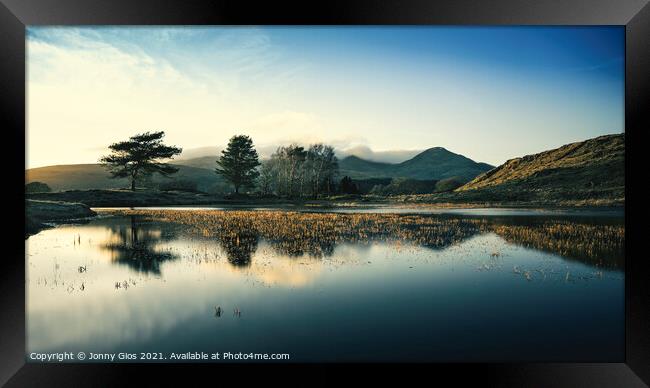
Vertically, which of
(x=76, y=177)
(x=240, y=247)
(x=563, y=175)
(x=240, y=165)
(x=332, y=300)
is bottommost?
(x=332, y=300)

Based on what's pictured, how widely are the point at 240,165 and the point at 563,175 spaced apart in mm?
26165

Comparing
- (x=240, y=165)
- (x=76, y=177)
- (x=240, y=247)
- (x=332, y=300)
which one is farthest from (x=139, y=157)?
(x=332, y=300)

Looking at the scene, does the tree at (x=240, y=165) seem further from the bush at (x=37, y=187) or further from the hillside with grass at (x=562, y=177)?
the hillside with grass at (x=562, y=177)

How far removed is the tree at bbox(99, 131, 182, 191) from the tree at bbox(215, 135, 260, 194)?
3624 mm

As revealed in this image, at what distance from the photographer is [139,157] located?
1856 centimetres

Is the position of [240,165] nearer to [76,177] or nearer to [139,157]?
[139,157]

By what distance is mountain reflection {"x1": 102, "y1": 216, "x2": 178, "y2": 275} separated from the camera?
39.5ft

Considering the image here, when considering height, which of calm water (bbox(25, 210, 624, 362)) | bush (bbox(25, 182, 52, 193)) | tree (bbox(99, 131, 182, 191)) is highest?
tree (bbox(99, 131, 182, 191))

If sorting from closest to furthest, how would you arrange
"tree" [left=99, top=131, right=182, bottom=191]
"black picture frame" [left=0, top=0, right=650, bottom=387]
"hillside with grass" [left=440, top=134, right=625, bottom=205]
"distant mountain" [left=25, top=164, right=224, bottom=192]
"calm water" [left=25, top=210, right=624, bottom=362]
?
1. "calm water" [left=25, top=210, right=624, bottom=362]
2. "black picture frame" [left=0, top=0, right=650, bottom=387]
3. "distant mountain" [left=25, top=164, right=224, bottom=192]
4. "tree" [left=99, top=131, right=182, bottom=191]
5. "hillside with grass" [left=440, top=134, right=625, bottom=205]

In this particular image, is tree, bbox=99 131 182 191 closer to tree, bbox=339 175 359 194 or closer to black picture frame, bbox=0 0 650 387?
black picture frame, bbox=0 0 650 387

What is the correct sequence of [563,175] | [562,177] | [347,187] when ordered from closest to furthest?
[563,175] → [562,177] → [347,187]

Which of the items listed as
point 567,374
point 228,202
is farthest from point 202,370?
point 228,202

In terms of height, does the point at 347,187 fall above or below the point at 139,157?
below

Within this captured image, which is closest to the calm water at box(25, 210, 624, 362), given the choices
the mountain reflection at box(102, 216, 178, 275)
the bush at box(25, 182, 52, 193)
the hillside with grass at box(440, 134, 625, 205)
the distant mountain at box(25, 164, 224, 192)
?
the mountain reflection at box(102, 216, 178, 275)
